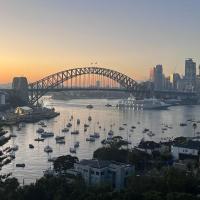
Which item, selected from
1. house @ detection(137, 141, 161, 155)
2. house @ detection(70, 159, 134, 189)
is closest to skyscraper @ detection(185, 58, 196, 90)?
house @ detection(137, 141, 161, 155)

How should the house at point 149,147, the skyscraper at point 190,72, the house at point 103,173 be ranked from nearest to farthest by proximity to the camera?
the house at point 103,173, the house at point 149,147, the skyscraper at point 190,72

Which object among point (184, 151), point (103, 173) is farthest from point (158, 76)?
point (103, 173)

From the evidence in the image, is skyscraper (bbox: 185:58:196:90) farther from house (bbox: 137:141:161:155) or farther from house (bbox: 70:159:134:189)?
house (bbox: 70:159:134:189)

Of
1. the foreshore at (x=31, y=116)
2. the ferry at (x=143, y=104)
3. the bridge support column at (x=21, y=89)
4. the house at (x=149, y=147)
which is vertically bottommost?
the house at (x=149, y=147)

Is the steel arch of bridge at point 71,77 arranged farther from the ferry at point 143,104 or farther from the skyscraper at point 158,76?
the skyscraper at point 158,76

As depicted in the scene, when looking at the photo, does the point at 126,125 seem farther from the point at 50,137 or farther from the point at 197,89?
the point at 197,89

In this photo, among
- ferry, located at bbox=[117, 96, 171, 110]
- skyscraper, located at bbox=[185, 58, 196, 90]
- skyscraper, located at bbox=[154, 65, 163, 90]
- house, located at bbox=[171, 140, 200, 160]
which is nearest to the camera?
house, located at bbox=[171, 140, 200, 160]

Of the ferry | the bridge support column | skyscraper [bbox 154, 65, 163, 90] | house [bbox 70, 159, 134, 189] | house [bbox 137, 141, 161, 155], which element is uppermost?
skyscraper [bbox 154, 65, 163, 90]

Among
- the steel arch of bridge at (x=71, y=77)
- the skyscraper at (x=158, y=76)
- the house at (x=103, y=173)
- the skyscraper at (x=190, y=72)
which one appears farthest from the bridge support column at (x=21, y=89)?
the skyscraper at (x=190, y=72)

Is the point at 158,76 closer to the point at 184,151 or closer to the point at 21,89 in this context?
the point at 21,89
